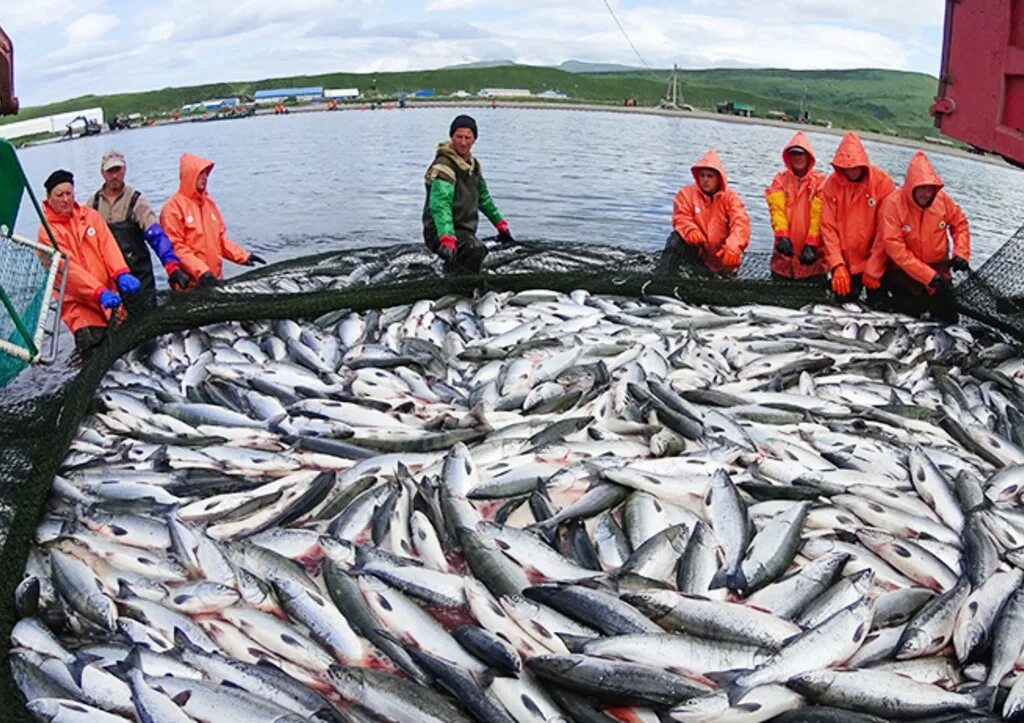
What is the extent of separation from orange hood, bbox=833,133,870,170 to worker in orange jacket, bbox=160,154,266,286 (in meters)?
6.03

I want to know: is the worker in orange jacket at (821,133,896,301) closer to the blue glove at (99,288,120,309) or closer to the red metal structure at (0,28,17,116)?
the blue glove at (99,288,120,309)

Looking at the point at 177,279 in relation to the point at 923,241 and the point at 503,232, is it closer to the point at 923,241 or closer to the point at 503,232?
the point at 503,232

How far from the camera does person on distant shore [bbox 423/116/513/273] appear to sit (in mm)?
8836

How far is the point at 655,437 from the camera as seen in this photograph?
15.1 ft

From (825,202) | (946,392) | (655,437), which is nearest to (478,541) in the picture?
(655,437)

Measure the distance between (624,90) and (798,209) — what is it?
126379 mm

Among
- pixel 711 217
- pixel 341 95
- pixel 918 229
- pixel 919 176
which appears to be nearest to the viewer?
pixel 919 176

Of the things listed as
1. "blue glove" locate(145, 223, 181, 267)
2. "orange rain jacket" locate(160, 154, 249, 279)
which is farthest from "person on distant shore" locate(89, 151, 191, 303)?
"orange rain jacket" locate(160, 154, 249, 279)

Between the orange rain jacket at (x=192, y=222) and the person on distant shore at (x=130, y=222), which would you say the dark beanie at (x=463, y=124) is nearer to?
the orange rain jacket at (x=192, y=222)

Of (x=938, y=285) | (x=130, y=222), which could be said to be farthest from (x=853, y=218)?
(x=130, y=222)

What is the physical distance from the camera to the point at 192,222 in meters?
8.49

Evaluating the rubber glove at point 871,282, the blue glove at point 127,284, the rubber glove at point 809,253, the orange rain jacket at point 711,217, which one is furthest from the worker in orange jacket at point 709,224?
the blue glove at point 127,284

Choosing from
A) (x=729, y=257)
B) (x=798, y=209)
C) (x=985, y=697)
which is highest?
(x=798, y=209)

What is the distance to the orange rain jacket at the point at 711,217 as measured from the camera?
9.05 m
